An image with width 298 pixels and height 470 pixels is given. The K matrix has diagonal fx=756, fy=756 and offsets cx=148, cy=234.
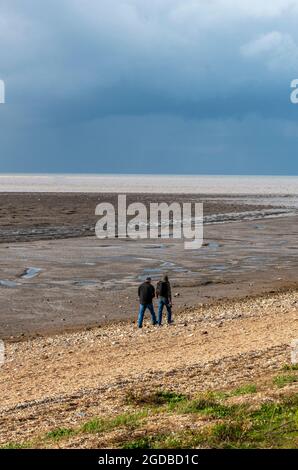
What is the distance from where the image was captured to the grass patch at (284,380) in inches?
535

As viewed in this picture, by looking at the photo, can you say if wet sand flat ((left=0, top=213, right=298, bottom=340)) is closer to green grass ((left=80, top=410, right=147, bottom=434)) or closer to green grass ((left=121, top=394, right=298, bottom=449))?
green grass ((left=80, top=410, right=147, bottom=434))

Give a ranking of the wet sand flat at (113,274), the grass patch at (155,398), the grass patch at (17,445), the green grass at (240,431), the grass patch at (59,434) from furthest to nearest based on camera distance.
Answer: the wet sand flat at (113,274) → the grass patch at (155,398) → the grass patch at (59,434) → the grass patch at (17,445) → the green grass at (240,431)


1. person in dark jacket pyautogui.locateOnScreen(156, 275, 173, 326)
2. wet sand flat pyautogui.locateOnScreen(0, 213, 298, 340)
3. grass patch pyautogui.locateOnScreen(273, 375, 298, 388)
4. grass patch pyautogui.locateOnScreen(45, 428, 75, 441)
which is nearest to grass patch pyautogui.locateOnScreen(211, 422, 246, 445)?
grass patch pyautogui.locateOnScreen(45, 428, 75, 441)

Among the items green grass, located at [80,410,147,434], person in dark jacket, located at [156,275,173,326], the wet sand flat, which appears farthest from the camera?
the wet sand flat

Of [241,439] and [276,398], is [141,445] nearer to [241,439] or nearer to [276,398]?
[241,439]

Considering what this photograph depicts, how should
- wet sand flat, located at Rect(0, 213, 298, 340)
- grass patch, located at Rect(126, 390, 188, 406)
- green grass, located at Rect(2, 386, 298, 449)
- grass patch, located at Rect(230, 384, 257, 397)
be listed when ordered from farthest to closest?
wet sand flat, located at Rect(0, 213, 298, 340) < grass patch, located at Rect(126, 390, 188, 406) < grass patch, located at Rect(230, 384, 257, 397) < green grass, located at Rect(2, 386, 298, 449)

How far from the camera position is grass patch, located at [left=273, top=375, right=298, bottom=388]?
1359cm

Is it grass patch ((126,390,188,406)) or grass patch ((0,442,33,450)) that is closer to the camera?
grass patch ((0,442,33,450))

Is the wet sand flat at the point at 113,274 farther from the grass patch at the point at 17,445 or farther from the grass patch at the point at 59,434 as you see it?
the grass patch at the point at 17,445

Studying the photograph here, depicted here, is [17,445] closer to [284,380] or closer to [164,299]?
[284,380]

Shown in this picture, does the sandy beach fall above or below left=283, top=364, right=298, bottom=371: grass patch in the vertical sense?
below

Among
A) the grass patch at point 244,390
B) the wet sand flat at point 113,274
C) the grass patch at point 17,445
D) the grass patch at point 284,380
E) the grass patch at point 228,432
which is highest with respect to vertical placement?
the grass patch at point 228,432

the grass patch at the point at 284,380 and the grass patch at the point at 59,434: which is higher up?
the grass patch at the point at 284,380

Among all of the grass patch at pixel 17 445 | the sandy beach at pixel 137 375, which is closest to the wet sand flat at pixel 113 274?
the sandy beach at pixel 137 375
